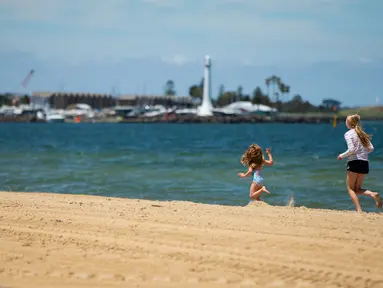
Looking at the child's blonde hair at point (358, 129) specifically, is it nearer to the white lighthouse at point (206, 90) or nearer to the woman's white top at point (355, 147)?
the woman's white top at point (355, 147)

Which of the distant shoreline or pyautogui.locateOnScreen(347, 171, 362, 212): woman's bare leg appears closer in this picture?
pyautogui.locateOnScreen(347, 171, 362, 212): woman's bare leg

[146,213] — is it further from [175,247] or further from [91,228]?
[175,247]

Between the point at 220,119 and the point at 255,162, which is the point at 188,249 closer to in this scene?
the point at 255,162

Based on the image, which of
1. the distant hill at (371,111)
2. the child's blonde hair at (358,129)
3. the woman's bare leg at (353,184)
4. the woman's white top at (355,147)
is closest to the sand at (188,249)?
the woman's bare leg at (353,184)

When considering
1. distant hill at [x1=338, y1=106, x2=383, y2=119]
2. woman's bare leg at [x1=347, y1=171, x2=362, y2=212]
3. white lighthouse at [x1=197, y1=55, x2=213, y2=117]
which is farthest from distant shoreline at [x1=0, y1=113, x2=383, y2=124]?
woman's bare leg at [x1=347, y1=171, x2=362, y2=212]

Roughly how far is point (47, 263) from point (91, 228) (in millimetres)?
1480

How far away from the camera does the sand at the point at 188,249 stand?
552 cm

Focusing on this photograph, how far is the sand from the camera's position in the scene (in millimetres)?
5516

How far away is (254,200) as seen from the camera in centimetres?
1020

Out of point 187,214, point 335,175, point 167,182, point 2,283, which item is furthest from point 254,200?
point 335,175

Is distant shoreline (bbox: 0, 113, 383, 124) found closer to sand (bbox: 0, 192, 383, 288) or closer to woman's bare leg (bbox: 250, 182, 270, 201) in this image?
woman's bare leg (bbox: 250, 182, 270, 201)

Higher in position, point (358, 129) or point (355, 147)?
Answer: point (358, 129)

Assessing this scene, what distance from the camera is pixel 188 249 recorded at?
20.8ft

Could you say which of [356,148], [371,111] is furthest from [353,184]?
[371,111]
